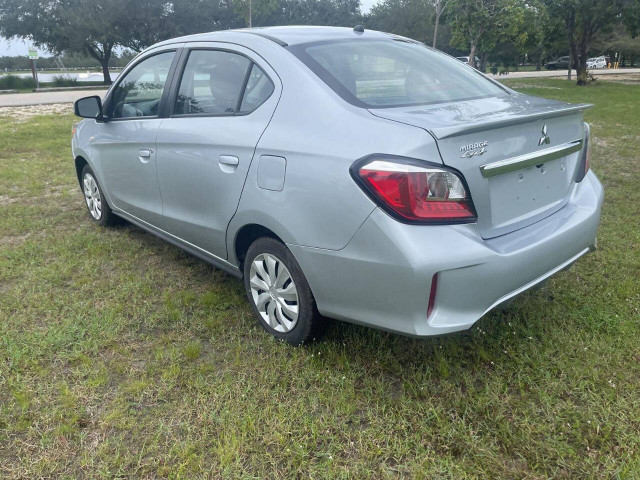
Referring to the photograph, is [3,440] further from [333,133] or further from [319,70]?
[319,70]

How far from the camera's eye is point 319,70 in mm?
2711

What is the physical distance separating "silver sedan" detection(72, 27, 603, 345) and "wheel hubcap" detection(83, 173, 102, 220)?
1.46m

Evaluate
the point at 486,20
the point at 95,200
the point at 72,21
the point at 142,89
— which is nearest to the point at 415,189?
the point at 142,89

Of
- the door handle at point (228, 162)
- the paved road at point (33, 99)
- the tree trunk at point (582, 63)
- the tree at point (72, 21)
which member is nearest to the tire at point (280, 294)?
the door handle at point (228, 162)

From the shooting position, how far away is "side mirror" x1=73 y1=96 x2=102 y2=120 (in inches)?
169

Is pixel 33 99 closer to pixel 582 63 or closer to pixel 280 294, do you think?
pixel 280 294

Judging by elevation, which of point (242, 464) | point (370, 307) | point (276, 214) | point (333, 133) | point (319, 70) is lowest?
point (242, 464)

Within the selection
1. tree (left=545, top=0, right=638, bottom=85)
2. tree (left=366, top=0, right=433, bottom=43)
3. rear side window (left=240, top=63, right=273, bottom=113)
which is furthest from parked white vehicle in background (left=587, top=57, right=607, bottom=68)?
rear side window (left=240, top=63, right=273, bottom=113)

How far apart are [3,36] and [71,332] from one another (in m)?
38.8

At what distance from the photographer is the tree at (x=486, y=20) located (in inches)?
846

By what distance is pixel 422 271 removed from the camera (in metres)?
2.13

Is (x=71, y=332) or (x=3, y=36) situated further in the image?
(x=3, y=36)

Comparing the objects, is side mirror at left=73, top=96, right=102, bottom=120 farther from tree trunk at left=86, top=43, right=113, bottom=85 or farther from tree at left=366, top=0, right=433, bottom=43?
tree at left=366, top=0, right=433, bottom=43

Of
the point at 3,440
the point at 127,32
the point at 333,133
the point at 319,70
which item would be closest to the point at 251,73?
the point at 319,70
